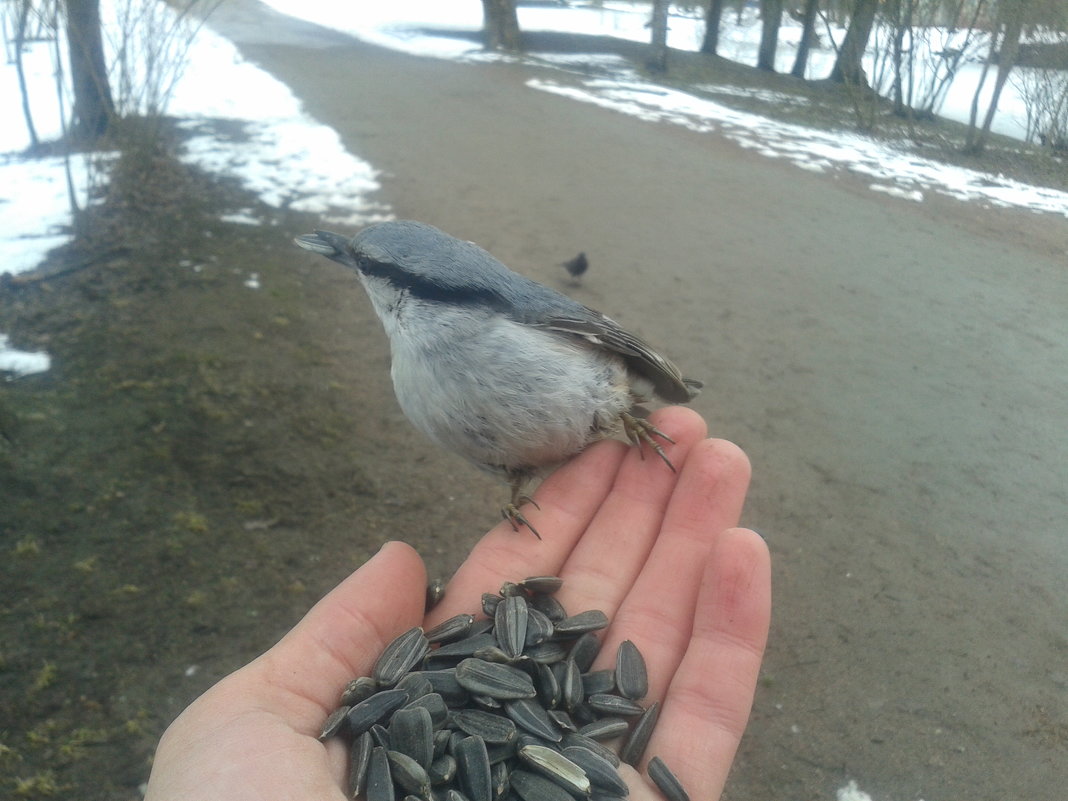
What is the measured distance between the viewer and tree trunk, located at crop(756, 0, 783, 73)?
468cm

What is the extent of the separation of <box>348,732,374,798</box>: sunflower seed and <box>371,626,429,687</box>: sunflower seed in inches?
4.6

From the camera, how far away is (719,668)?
1573 mm

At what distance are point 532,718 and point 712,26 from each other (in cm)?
540

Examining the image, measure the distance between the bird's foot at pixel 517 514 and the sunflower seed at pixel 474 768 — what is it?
0.59m

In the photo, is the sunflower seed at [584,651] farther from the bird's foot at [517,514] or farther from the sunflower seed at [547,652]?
the bird's foot at [517,514]

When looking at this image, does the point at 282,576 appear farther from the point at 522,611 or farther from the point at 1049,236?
the point at 1049,236

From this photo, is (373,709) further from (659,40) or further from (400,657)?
(659,40)

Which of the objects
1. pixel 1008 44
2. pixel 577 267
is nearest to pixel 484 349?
pixel 1008 44

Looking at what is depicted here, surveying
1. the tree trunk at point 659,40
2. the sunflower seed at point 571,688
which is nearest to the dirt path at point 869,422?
the sunflower seed at point 571,688

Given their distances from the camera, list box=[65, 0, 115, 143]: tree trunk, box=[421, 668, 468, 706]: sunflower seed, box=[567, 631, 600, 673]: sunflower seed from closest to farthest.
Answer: box=[421, 668, 468, 706]: sunflower seed < box=[567, 631, 600, 673]: sunflower seed < box=[65, 0, 115, 143]: tree trunk

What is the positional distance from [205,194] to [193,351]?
76.2 inches

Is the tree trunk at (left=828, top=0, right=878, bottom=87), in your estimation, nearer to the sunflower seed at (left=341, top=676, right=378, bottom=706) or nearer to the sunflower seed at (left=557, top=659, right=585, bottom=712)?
the sunflower seed at (left=557, top=659, right=585, bottom=712)

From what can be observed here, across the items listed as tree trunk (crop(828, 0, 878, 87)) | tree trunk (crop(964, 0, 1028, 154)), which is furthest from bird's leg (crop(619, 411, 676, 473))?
tree trunk (crop(828, 0, 878, 87))

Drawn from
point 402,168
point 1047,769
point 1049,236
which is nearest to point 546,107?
point 402,168
